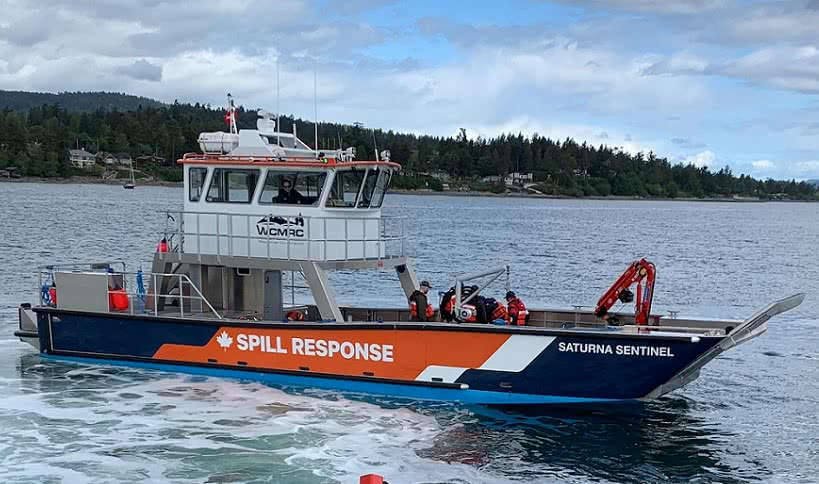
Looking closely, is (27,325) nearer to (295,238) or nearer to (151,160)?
(295,238)

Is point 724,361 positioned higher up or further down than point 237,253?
further down

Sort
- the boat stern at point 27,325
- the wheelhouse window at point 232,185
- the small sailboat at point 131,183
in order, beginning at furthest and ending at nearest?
the small sailboat at point 131,183 → the boat stern at point 27,325 → the wheelhouse window at point 232,185

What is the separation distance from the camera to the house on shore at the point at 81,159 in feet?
467

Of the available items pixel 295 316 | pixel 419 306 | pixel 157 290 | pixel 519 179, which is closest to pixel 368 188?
pixel 419 306

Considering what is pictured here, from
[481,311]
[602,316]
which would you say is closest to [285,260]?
[481,311]

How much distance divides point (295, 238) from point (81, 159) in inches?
5421

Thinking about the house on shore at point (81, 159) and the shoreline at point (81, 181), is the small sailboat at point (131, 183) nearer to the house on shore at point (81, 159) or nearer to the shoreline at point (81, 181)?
the shoreline at point (81, 181)

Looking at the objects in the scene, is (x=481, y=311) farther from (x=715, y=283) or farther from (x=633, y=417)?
(x=715, y=283)

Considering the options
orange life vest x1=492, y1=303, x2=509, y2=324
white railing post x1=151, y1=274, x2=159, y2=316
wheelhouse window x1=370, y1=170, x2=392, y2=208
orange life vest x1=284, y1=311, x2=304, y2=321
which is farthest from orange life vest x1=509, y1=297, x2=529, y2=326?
white railing post x1=151, y1=274, x2=159, y2=316

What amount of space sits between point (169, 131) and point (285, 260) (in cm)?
12564

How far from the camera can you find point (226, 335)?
15695mm

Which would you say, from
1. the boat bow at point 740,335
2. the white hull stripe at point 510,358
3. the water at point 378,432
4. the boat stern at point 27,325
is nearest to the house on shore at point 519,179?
the water at point 378,432

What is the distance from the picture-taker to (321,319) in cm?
1584

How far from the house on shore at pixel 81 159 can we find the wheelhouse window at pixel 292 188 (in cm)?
13502
